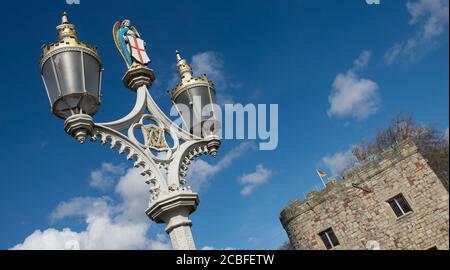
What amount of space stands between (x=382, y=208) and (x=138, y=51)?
20128mm

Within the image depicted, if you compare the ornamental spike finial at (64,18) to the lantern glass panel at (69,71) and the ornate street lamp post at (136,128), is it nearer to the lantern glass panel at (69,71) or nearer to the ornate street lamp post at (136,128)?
the ornate street lamp post at (136,128)

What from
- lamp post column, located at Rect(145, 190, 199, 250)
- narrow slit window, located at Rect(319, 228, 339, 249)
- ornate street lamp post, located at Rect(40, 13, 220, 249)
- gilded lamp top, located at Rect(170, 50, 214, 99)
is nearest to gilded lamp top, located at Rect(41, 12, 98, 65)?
ornate street lamp post, located at Rect(40, 13, 220, 249)

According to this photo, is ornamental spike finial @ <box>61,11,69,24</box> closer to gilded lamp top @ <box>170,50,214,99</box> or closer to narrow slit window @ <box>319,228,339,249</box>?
gilded lamp top @ <box>170,50,214,99</box>

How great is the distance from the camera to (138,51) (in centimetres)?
569

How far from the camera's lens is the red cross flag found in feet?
18.4

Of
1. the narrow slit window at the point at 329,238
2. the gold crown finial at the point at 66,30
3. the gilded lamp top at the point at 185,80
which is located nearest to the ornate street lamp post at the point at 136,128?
the gold crown finial at the point at 66,30

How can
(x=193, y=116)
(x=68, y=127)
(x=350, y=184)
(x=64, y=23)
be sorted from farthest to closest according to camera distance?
(x=350, y=184) < (x=193, y=116) < (x=64, y=23) < (x=68, y=127)

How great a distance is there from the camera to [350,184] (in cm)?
2344

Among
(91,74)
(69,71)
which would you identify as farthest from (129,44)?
(69,71)
